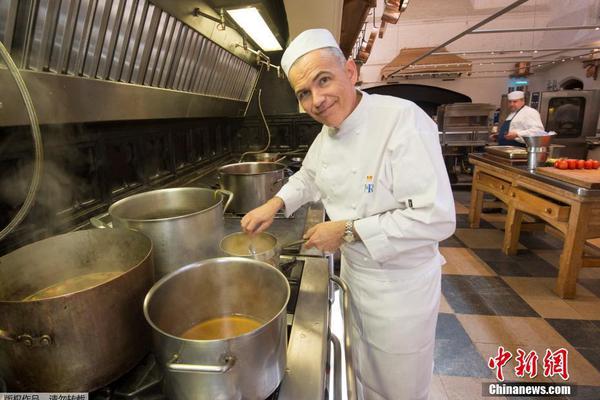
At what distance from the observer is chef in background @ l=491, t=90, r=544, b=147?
15.7 ft

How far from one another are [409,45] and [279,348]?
9.42 metres

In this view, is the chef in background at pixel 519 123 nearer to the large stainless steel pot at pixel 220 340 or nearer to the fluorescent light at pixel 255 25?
the fluorescent light at pixel 255 25

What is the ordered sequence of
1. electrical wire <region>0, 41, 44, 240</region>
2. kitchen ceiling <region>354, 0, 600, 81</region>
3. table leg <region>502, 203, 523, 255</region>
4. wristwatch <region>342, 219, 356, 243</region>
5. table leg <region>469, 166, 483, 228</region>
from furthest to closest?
kitchen ceiling <region>354, 0, 600, 81</region> → table leg <region>469, 166, 483, 228</region> → table leg <region>502, 203, 523, 255</region> → wristwatch <region>342, 219, 356, 243</region> → electrical wire <region>0, 41, 44, 240</region>

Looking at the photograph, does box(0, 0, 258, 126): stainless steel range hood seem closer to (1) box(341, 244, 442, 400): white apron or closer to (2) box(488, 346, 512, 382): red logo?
(1) box(341, 244, 442, 400): white apron

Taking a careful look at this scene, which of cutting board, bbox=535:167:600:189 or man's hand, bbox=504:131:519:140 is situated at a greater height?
man's hand, bbox=504:131:519:140

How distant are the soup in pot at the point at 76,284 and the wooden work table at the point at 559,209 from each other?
3.09 meters

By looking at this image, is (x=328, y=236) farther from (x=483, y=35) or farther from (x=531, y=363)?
(x=483, y=35)

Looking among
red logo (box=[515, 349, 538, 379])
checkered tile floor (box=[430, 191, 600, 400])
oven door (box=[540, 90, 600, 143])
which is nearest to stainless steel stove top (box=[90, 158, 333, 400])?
checkered tile floor (box=[430, 191, 600, 400])

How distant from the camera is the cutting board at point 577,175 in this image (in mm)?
2312

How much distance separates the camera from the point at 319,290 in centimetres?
109

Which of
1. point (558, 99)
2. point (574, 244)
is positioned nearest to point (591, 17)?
point (558, 99)

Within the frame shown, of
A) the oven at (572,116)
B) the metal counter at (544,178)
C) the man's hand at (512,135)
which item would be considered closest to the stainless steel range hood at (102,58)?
the metal counter at (544,178)

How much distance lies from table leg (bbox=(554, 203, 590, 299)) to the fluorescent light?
8.95 feet

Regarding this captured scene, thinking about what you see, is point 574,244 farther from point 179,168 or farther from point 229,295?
point 179,168
